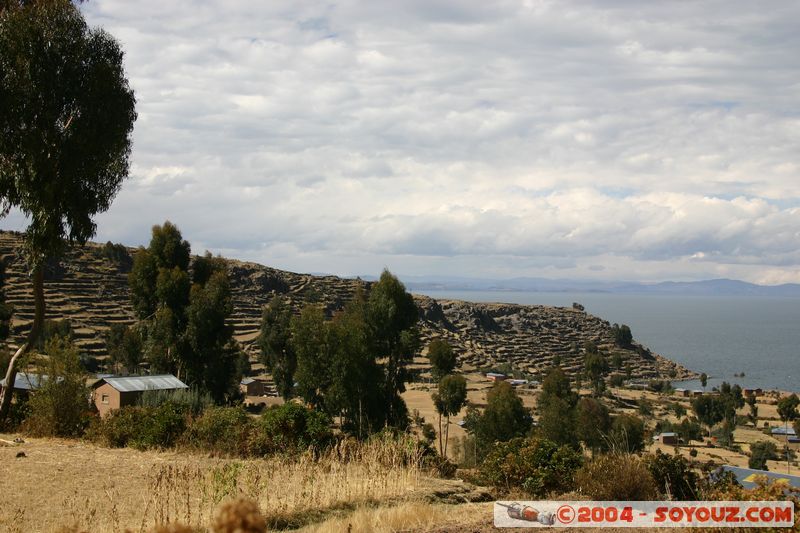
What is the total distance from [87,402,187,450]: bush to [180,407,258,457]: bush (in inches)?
13.5

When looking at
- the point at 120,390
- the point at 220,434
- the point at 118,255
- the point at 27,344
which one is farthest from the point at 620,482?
the point at 118,255

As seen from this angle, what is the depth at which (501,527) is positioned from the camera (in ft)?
24.4

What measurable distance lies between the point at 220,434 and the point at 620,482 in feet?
24.9

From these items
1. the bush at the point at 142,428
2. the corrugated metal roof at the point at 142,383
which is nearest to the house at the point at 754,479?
the bush at the point at 142,428

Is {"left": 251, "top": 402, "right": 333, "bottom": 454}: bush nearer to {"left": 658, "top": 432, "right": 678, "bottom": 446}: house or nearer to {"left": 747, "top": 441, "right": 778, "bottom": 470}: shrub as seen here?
{"left": 747, "top": 441, "right": 778, "bottom": 470}: shrub

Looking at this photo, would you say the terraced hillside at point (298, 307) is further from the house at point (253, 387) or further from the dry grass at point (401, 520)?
the dry grass at point (401, 520)

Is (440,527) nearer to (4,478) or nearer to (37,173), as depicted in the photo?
(4,478)

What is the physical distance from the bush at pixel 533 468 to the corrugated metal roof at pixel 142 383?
50.0ft

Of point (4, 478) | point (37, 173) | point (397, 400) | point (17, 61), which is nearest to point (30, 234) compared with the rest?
point (37, 173)

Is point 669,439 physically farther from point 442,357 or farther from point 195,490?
point 195,490

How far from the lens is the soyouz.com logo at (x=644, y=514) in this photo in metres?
6.13

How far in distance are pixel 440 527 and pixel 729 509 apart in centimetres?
281

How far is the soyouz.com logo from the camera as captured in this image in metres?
6.13

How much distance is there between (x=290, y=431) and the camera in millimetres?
13234
